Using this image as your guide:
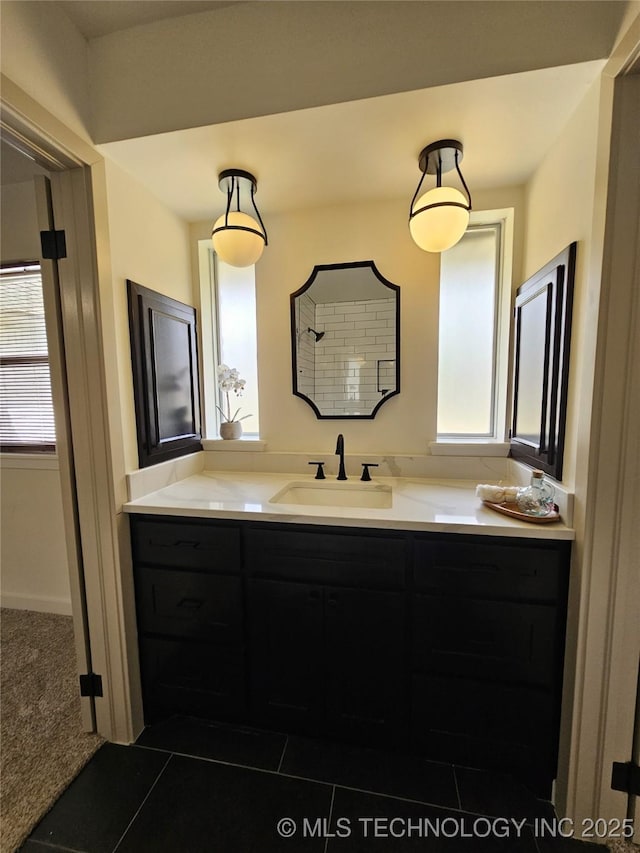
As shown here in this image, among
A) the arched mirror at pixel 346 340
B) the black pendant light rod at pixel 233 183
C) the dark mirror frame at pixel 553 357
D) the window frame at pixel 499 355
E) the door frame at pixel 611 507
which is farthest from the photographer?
the arched mirror at pixel 346 340

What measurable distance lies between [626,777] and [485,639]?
54cm

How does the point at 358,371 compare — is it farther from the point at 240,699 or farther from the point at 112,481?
the point at 240,699

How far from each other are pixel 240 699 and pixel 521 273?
224cm

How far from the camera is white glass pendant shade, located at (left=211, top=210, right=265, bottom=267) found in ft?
5.02

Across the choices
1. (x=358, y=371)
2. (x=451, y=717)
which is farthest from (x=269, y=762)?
(x=358, y=371)

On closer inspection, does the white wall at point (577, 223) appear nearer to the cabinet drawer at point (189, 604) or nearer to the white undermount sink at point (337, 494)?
the white undermount sink at point (337, 494)

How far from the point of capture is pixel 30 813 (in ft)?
3.81

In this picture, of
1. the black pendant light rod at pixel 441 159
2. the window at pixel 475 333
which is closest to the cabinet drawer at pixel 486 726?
the window at pixel 475 333

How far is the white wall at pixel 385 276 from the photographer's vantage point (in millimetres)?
1779

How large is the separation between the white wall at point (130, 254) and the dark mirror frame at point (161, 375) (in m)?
0.03

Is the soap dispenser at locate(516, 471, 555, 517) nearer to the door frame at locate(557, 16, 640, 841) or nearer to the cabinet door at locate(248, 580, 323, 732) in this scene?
the door frame at locate(557, 16, 640, 841)

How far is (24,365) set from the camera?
210cm

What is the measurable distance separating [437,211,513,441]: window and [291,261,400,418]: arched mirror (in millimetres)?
289

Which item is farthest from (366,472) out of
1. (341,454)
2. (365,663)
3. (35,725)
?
(35,725)
